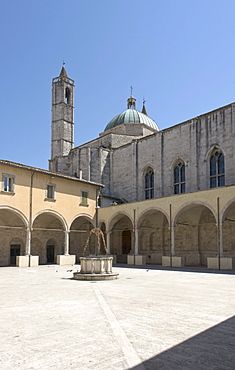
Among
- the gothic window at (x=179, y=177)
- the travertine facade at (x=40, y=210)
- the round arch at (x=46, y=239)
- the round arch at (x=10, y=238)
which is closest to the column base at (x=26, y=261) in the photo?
the travertine facade at (x=40, y=210)

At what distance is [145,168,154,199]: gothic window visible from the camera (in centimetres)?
3256

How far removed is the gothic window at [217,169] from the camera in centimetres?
2688

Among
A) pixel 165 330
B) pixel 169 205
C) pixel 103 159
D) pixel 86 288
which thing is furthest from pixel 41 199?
pixel 165 330

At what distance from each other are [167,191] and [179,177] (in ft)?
5.44

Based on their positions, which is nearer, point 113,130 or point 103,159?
point 103,159

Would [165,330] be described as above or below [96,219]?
below

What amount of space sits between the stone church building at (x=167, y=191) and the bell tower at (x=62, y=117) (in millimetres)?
2206

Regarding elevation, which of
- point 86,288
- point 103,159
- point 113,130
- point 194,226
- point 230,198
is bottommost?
point 86,288

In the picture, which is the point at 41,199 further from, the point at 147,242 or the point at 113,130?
the point at 113,130

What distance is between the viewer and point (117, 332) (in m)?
5.95

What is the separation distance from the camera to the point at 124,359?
4652 mm

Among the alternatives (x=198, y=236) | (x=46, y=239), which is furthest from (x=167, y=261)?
(x=46, y=239)

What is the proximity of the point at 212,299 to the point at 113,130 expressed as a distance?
116 feet

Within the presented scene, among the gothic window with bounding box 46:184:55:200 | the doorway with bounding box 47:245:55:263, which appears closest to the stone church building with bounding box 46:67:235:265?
the gothic window with bounding box 46:184:55:200
